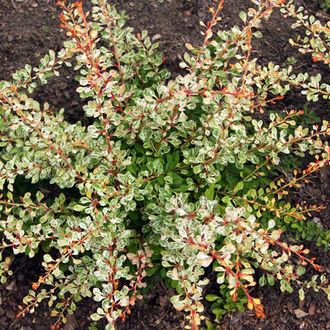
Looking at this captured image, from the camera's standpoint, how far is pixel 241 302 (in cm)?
345

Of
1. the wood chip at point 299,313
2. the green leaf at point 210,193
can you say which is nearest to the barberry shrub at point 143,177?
the green leaf at point 210,193

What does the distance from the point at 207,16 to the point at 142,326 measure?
2645mm

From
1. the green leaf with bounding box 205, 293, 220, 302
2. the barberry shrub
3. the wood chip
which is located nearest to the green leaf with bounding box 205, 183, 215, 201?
the barberry shrub

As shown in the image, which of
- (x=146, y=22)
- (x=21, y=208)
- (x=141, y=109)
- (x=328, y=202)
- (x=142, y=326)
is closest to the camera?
(x=141, y=109)

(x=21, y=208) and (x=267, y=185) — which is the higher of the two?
(x=267, y=185)

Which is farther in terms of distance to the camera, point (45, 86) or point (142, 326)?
point (45, 86)

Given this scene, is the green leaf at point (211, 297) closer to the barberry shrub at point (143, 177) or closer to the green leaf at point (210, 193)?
the barberry shrub at point (143, 177)

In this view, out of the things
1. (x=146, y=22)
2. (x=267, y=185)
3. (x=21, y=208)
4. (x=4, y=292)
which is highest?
(x=146, y=22)

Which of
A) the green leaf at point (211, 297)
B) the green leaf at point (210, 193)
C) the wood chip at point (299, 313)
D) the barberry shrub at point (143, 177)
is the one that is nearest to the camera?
the barberry shrub at point (143, 177)

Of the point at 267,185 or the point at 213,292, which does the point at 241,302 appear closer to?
the point at 213,292

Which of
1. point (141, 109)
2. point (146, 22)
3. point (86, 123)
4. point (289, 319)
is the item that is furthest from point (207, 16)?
point (289, 319)

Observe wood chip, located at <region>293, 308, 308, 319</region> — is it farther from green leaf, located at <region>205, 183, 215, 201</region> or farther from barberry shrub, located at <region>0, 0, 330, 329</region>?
green leaf, located at <region>205, 183, 215, 201</region>

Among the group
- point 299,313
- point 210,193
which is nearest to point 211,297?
point 299,313

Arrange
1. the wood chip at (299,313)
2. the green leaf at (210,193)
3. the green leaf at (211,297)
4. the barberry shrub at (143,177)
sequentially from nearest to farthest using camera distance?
the barberry shrub at (143,177), the green leaf at (210,193), the green leaf at (211,297), the wood chip at (299,313)
